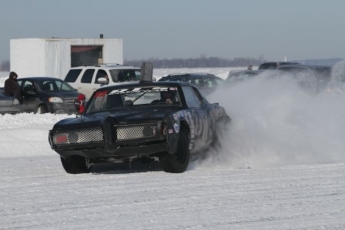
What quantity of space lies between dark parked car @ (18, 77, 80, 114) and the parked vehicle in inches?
65.2

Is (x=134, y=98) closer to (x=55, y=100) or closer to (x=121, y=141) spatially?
(x=121, y=141)

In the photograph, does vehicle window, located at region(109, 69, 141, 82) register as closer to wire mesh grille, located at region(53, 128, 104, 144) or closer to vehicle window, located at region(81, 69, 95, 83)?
vehicle window, located at region(81, 69, 95, 83)

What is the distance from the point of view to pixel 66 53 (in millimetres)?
37031

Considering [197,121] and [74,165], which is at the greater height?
[197,121]

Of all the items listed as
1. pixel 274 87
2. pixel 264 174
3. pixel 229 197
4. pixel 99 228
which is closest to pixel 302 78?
pixel 274 87

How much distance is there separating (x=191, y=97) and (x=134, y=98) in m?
0.91

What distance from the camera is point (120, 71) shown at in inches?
1139

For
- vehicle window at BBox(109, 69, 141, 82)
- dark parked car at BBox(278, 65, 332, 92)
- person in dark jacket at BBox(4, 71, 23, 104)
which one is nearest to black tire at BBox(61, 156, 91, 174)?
dark parked car at BBox(278, 65, 332, 92)

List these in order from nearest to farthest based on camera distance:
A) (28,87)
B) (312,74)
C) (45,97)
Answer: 1. (312,74)
2. (45,97)
3. (28,87)

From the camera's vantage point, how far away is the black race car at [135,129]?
10.6m

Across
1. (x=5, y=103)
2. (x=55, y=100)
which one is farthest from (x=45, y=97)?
(x=5, y=103)

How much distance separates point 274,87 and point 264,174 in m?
5.32

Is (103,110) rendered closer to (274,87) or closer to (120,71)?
(274,87)

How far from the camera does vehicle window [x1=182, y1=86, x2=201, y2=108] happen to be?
1211 centimetres
